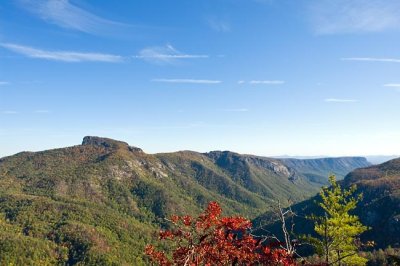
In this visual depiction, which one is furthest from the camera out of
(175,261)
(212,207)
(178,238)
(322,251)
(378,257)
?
(378,257)

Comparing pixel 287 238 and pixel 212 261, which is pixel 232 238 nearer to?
pixel 212 261

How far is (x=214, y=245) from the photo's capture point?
63.8 ft

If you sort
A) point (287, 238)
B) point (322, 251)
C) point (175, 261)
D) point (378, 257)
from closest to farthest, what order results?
point (175, 261), point (287, 238), point (322, 251), point (378, 257)

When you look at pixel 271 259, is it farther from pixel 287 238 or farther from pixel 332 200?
pixel 332 200

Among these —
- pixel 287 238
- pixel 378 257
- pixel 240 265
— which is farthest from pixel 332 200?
pixel 378 257

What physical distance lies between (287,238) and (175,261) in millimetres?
8235

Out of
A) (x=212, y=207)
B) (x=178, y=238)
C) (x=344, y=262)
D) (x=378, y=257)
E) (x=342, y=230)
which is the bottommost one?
(x=378, y=257)

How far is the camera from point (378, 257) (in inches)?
6260

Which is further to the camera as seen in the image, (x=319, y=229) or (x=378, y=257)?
(x=378, y=257)

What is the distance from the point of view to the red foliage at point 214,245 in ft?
62.2

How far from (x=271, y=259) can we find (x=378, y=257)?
16159 centimetres

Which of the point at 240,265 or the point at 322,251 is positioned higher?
the point at 240,265

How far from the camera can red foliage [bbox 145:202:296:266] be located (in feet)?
62.2

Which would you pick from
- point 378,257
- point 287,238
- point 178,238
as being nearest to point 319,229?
point 287,238
